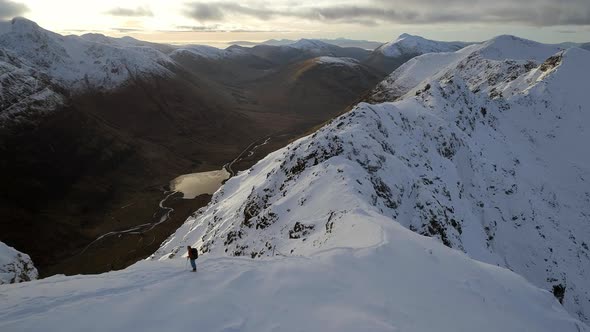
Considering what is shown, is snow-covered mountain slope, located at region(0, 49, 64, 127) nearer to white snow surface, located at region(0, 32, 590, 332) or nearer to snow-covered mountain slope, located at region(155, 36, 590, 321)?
snow-covered mountain slope, located at region(155, 36, 590, 321)

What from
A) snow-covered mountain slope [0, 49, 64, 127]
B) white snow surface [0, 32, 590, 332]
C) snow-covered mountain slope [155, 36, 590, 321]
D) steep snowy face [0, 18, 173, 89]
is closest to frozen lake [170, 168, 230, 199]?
snow-covered mountain slope [155, 36, 590, 321]

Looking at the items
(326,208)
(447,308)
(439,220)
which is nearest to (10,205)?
(326,208)

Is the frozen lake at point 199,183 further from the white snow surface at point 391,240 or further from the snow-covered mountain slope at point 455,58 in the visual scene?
the snow-covered mountain slope at point 455,58

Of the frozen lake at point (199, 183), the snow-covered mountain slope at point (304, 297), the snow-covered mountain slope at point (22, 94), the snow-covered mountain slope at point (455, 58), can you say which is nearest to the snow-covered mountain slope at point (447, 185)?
the snow-covered mountain slope at point (304, 297)

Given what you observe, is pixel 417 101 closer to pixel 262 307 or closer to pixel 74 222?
pixel 262 307

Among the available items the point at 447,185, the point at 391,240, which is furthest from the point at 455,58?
the point at 391,240

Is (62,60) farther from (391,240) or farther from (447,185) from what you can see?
(391,240)
